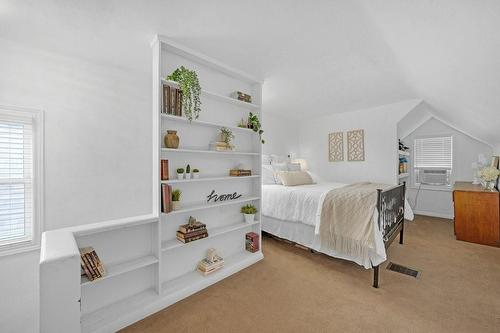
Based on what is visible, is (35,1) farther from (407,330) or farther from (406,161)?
(406,161)

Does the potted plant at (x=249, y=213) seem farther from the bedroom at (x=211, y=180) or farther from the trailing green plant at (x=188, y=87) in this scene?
the trailing green plant at (x=188, y=87)

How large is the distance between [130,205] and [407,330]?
2983 mm

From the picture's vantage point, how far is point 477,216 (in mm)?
3320

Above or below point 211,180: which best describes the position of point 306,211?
below

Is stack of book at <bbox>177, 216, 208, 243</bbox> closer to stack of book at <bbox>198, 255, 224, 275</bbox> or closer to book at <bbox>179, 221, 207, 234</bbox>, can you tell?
book at <bbox>179, 221, 207, 234</bbox>

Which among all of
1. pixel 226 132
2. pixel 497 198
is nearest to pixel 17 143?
pixel 226 132

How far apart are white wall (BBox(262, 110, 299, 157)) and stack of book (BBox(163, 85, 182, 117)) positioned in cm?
271

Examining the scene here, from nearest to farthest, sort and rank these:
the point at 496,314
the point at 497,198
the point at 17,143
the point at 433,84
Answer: the point at 496,314
the point at 17,143
the point at 433,84
the point at 497,198

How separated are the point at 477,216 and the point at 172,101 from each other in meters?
4.63

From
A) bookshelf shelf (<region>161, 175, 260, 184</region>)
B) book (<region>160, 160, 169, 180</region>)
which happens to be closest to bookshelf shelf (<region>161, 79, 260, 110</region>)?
book (<region>160, 160, 169, 180</region>)

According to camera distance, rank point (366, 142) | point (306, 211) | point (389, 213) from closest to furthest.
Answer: point (389, 213)
point (306, 211)
point (366, 142)

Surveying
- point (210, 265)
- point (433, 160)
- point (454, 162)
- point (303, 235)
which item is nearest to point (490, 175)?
point (454, 162)

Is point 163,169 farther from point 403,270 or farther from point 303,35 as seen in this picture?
point 403,270

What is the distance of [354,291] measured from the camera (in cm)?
213
